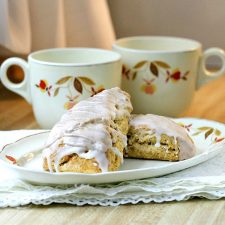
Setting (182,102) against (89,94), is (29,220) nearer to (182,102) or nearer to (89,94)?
(89,94)

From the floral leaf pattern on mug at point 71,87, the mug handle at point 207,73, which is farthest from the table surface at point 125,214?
the mug handle at point 207,73

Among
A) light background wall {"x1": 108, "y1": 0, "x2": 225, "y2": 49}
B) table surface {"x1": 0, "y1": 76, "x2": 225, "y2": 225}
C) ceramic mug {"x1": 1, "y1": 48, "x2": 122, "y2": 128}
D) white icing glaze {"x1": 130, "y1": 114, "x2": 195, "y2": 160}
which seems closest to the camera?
table surface {"x1": 0, "y1": 76, "x2": 225, "y2": 225}

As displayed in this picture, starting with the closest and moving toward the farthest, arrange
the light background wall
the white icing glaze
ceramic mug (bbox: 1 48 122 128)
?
the white icing glaze < ceramic mug (bbox: 1 48 122 128) < the light background wall

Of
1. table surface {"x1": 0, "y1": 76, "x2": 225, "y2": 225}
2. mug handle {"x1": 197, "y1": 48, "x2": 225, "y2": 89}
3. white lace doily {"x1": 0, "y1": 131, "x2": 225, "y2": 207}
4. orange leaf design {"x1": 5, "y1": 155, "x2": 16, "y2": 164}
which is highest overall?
mug handle {"x1": 197, "y1": 48, "x2": 225, "y2": 89}

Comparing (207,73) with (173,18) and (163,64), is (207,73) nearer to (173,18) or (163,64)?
(163,64)

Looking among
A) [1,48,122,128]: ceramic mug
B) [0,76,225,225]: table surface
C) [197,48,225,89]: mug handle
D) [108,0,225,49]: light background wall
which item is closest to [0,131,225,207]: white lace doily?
[0,76,225,225]: table surface

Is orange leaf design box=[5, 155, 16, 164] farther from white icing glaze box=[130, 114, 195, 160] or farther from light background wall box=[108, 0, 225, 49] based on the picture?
light background wall box=[108, 0, 225, 49]

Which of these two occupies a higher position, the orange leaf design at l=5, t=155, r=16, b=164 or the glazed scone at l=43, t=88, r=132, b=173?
the glazed scone at l=43, t=88, r=132, b=173

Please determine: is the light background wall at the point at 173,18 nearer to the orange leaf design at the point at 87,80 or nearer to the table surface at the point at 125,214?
the orange leaf design at the point at 87,80
